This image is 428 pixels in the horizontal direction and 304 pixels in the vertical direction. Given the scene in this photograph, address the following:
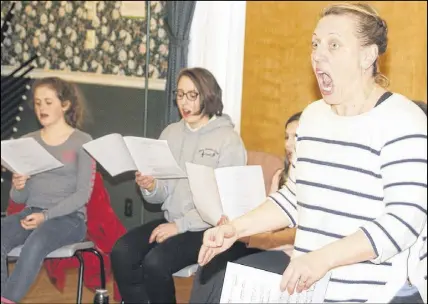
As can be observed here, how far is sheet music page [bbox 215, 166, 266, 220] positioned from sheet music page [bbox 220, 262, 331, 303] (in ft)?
4.66

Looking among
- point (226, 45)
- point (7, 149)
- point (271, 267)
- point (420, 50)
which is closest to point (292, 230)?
point (271, 267)

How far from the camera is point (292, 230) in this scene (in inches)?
136

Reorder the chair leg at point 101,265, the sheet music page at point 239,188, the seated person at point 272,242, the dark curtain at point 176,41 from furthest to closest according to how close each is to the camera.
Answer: the dark curtain at point 176,41, the chair leg at point 101,265, the seated person at point 272,242, the sheet music page at point 239,188

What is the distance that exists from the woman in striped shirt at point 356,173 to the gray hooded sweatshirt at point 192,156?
Answer: 69.1 inches

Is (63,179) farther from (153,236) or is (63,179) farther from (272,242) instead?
(272,242)

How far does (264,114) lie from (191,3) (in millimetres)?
842

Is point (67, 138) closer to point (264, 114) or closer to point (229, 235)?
point (264, 114)

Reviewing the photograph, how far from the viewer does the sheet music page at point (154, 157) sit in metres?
3.55

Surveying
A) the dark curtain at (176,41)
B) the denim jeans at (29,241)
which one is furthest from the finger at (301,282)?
the dark curtain at (176,41)

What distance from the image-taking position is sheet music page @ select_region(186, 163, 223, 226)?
321 cm

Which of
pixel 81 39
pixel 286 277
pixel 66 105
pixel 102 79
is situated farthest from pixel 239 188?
pixel 81 39

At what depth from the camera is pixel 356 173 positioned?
1721mm

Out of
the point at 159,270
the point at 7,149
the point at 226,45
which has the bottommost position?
the point at 159,270

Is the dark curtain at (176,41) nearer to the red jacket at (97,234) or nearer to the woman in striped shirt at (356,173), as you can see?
the red jacket at (97,234)
